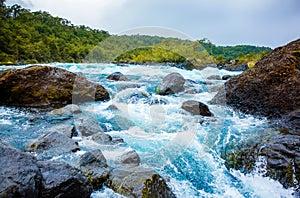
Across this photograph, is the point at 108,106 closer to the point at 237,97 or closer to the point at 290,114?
the point at 237,97

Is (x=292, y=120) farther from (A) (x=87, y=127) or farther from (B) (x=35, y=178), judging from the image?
(B) (x=35, y=178)

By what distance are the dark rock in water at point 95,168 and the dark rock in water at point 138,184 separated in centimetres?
10

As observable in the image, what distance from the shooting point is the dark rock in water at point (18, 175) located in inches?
77.6

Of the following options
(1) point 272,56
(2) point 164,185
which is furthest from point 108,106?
(1) point 272,56

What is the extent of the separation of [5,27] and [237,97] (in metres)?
35.2

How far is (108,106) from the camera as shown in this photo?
261 inches

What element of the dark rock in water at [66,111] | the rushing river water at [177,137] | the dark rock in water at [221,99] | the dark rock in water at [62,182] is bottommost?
the rushing river water at [177,137]

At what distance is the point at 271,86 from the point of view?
5.46 metres

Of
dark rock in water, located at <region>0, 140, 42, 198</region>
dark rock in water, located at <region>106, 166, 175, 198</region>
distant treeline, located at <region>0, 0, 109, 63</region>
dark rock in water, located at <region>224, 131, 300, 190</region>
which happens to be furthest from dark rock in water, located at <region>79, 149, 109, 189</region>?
distant treeline, located at <region>0, 0, 109, 63</region>

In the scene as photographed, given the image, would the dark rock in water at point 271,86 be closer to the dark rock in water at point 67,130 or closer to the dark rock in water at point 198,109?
the dark rock in water at point 198,109

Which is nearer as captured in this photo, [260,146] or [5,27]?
[260,146]

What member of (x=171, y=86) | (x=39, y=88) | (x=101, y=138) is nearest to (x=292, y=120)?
(x=101, y=138)

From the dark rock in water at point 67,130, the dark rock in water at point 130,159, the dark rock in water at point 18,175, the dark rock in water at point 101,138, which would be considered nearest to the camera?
the dark rock in water at point 18,175

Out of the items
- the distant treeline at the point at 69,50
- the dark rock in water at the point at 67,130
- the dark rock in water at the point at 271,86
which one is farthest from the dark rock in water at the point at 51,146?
the distant treeline at the point at 69,50
